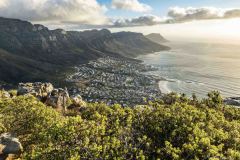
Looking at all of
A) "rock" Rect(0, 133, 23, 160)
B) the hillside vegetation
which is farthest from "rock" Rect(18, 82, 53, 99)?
"rock" Rect(0, 133, 23, 160)

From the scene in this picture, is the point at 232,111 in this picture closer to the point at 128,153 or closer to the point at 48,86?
the point at 128,153

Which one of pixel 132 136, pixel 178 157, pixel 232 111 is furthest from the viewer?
pixel 232 111

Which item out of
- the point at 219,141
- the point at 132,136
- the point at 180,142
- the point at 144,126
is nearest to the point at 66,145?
the point at 132,136

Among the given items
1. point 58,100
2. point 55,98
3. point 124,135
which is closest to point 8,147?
point 124,135

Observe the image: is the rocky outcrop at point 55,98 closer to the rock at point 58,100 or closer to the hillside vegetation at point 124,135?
the rock at point 58,100

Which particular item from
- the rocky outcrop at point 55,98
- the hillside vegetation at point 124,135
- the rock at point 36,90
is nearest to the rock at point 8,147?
the hillside vegetation at point 124,135

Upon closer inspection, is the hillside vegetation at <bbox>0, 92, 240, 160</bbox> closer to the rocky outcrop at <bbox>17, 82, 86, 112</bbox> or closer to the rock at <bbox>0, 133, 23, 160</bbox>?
the rock at <bbox>0, 133, 23, 160</bbox>

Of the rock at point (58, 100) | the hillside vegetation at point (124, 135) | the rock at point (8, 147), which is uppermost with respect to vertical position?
the hillside vegetation at point (124, 135)

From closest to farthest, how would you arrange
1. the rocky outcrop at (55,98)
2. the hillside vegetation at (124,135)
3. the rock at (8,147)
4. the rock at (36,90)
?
the hillside vegetation at (124,135)
the rock at (8,147)
the rocky outcrop at (55,98)
the rock at (36,90)
